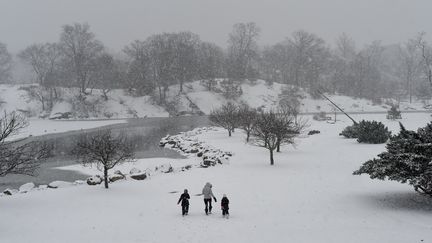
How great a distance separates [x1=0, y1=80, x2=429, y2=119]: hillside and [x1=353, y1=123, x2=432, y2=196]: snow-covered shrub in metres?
60.3

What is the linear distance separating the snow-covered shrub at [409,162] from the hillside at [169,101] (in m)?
60.3

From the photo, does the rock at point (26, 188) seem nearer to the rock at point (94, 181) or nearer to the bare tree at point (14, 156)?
the bare tree at point (14, 156)

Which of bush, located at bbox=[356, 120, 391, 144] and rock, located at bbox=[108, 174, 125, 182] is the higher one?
bush, located at bbox=[356, 120, 391, 144]

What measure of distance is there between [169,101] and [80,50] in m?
21.0

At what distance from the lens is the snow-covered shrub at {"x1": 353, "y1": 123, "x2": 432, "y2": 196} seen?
14820 mm

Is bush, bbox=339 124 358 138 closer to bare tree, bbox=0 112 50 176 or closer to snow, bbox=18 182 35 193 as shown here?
bare tree, bbox=0 112 50 176

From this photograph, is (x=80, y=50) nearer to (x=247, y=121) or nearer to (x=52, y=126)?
(x=52, y=126)

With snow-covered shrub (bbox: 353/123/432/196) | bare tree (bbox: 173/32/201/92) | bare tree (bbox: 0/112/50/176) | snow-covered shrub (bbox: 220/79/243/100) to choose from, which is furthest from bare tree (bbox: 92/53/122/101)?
snow-covered shrub (bbox: 353/123/432/196)

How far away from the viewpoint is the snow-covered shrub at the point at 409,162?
14.8 meters

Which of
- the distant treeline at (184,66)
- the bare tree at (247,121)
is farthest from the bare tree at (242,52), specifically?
the bare tree at (247,121)

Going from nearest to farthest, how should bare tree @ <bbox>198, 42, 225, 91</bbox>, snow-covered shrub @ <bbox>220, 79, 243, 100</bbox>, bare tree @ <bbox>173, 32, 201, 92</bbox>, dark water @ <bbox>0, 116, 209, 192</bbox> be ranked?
dark water @ <bbox>0, 116, 209, 192</bbox> → snow-covered shrub @ <bbox>220, 79, 243, 100</bbox> → bare tree @ <bbox>173, 32, 201, 92</bbox> → bare tree @ <bbox>198, 42, 225, 91</bbox>

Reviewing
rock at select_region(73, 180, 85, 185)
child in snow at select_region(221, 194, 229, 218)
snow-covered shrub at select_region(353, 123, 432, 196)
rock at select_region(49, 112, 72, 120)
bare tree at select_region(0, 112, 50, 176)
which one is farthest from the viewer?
rock at select_region(49, 112, 72, 120)

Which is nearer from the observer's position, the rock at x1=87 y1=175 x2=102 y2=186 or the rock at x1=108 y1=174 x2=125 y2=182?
the rock at x1=87 y1=175 x2=102 y2=186

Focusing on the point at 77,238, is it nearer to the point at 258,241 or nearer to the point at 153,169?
the point at 258,241
